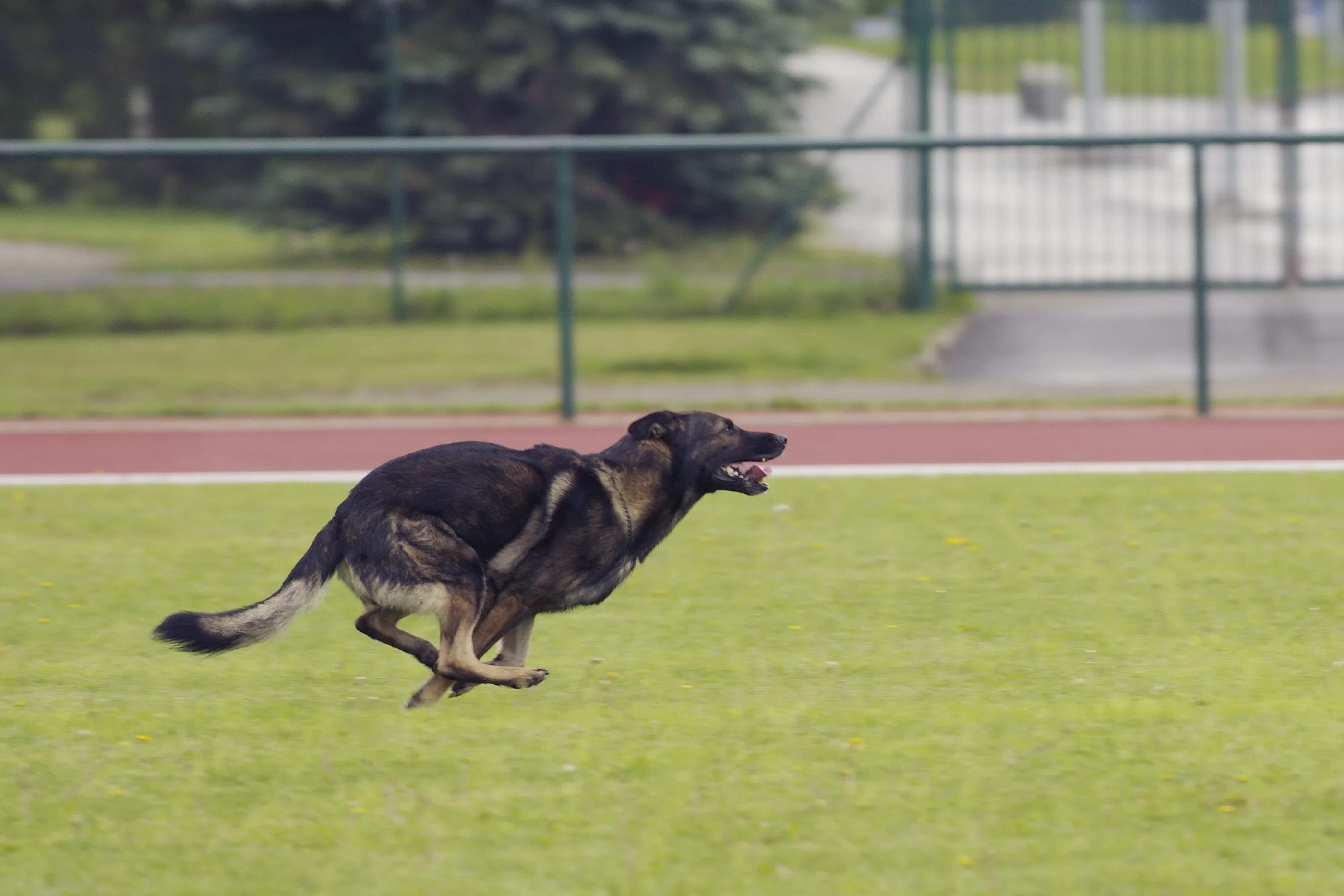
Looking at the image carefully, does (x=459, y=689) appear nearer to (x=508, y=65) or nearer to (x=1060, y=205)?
(x=1060, y=205)

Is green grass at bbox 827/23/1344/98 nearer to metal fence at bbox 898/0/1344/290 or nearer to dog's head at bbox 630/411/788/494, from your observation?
metal fence at bbox 898/0/1344/290

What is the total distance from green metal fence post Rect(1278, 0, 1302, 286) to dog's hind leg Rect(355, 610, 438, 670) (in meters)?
11.5

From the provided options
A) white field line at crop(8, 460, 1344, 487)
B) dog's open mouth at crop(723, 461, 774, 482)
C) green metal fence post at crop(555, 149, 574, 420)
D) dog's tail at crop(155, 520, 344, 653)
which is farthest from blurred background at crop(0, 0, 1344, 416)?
dog's tail at crop(155, 520, 344, 653)

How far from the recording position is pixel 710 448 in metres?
5.95

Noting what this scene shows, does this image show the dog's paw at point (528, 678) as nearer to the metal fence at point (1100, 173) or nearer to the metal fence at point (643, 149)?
the metal fence at point (643, 149)

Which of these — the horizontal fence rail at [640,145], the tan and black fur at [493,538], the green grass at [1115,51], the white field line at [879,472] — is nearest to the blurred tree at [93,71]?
the green grass at [1115,51]

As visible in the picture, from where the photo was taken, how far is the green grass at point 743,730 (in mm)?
4391

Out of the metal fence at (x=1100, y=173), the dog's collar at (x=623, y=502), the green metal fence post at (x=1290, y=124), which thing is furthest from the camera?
the metal fence at (x=1100, y=173)

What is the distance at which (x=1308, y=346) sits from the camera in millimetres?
14469

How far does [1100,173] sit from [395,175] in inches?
268

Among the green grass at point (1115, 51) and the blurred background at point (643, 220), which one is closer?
the blurred background at point (643, 220)

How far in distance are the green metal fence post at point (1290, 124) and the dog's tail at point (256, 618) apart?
11.7 metres

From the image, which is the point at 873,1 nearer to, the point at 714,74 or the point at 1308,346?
the point at 714,74

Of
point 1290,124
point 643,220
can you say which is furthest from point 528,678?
point 1290,124
